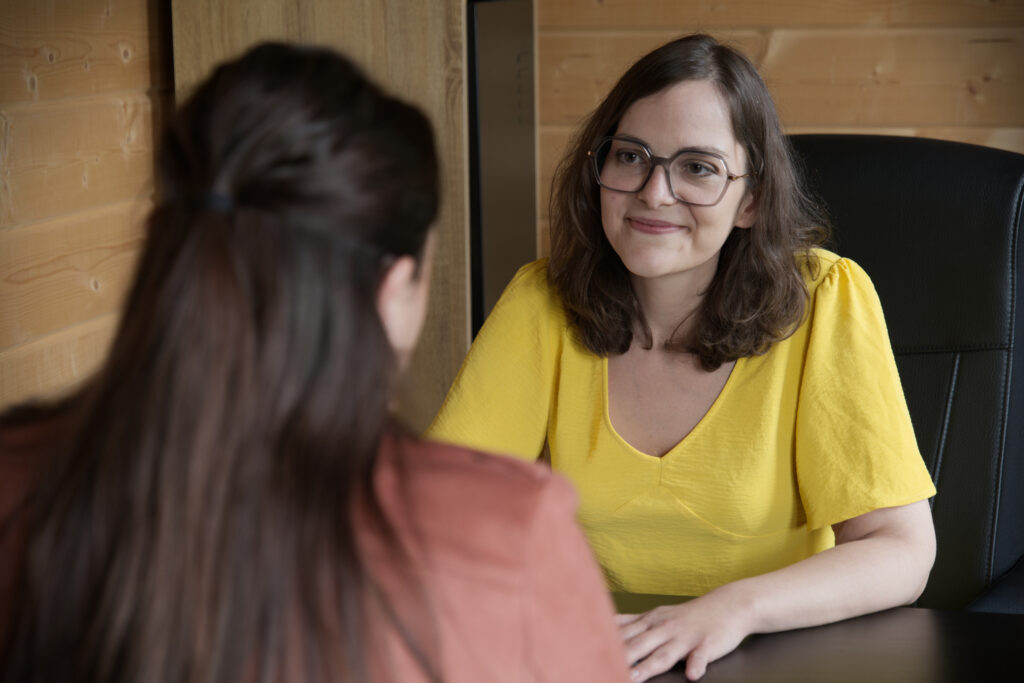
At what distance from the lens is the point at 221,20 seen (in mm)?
2064

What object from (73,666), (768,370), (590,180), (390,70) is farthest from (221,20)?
(73,666)

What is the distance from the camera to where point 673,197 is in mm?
1389

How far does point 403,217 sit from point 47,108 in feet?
4.53

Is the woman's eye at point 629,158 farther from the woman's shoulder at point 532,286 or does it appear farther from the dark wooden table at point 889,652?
the dark wooden table at point 889,652

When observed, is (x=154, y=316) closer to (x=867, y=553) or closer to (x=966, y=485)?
(x=867, y=553)

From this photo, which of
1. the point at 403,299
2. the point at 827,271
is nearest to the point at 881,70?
the point at 827,271

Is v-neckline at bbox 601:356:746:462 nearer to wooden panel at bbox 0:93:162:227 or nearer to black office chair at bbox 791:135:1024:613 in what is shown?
black office chair at bbox 791:135:1024:613

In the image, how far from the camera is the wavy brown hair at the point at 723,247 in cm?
142

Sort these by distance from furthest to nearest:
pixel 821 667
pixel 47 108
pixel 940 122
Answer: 1. pixel 940 122
2. pixel 47 108
3. pixel 821 667

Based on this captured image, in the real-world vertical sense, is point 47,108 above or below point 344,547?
above

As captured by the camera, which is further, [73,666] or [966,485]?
[966,485]

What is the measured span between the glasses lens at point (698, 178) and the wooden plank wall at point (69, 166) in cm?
82

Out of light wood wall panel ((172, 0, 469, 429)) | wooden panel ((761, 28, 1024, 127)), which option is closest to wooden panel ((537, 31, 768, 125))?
wooden panel ((761, 28, 1024, 127))

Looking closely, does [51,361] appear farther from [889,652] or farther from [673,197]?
[889,652]
